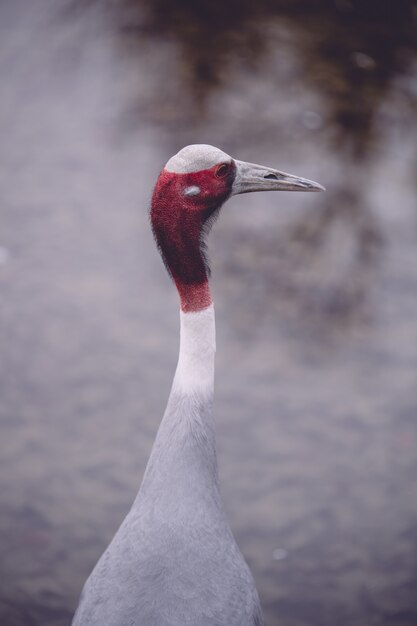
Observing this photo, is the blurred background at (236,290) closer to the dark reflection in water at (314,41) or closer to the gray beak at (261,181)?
the dark reflection in water at (314,41)

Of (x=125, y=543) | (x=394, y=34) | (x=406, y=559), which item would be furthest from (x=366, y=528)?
(x=394, y=34)

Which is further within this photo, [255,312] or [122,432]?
[255,312]

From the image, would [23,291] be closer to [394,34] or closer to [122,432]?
[122,432]

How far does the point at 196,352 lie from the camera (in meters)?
2.72

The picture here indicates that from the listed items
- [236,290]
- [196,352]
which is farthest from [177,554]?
[236,290]

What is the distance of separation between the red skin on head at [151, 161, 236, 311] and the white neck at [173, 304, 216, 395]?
0.04 metres

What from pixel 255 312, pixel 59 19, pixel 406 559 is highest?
pixel 59 19

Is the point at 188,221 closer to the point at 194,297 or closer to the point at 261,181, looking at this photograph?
the point at 194,297

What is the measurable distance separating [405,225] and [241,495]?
9.06 ft

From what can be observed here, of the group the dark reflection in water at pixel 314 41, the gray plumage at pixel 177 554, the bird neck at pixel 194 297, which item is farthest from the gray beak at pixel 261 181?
the dark reflection in water at pixel 314 41

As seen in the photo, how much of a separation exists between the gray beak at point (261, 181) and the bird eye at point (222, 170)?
3.3 inches

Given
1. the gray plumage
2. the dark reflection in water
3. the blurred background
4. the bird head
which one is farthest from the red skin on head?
the dark reflection in water

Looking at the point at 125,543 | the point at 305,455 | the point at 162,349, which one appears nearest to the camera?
the point at 125,543

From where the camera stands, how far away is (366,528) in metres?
4.17
